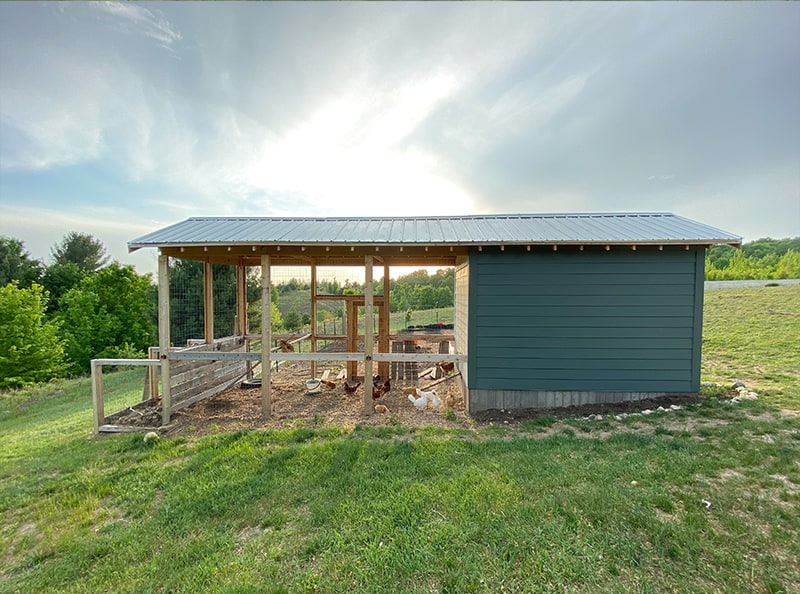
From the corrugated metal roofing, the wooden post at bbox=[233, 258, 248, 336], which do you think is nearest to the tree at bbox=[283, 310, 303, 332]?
the wooden post at bbox=[233, 258, 248, 336]

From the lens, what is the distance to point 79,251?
25.6 m

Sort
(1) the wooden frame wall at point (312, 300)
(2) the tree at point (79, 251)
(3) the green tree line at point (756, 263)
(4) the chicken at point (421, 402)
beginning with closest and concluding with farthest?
(1) the wooden frame wall at point (312, 300) → (4) the chicken at point (421, 402) → (2) the tree at point (79, 251) → (3) the green tree line at point (756, 263)

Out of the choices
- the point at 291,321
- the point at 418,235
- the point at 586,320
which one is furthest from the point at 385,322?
the point at 291,321

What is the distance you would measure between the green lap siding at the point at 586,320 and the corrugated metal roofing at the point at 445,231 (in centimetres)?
33

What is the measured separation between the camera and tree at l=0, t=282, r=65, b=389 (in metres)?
12.4

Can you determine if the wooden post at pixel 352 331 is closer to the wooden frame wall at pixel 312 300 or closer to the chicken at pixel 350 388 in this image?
the wooden frame wall at pixel 312 300

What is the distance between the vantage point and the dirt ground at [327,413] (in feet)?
15.1

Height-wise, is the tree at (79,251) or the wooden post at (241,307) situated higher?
the tree at (79,251)

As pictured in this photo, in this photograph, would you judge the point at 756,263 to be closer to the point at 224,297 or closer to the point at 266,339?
the point at 266,339

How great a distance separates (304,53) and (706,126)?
1154 cm

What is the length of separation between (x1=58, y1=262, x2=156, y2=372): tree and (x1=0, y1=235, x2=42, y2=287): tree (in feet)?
15.8

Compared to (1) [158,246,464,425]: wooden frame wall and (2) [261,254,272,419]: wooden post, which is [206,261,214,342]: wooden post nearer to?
(1) [158,246,464,425]: wooden frame wall

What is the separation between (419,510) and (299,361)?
4003mm

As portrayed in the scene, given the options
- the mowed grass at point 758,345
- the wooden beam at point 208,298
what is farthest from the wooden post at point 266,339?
the mowed grass at point 758,345
